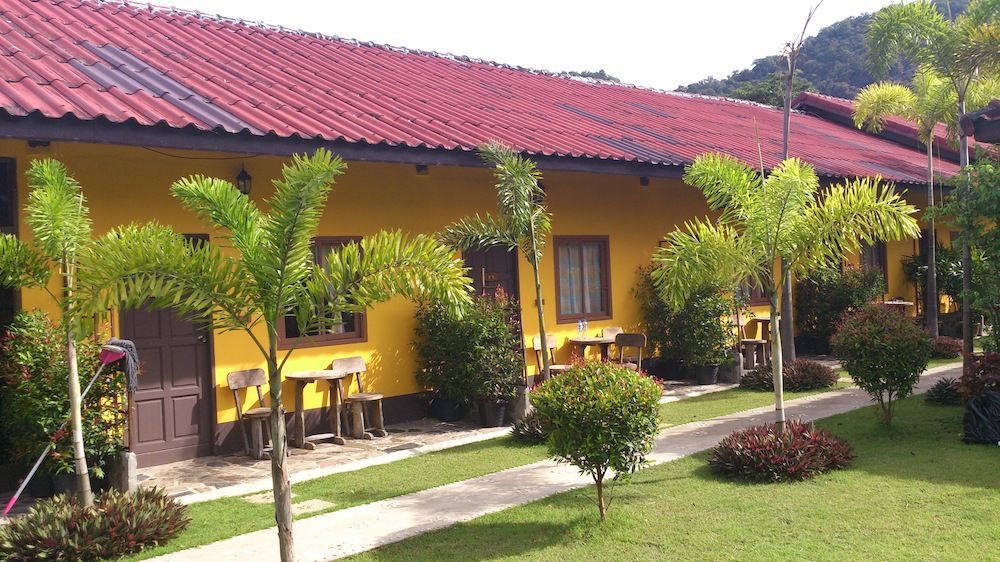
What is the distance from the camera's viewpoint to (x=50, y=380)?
273 inches

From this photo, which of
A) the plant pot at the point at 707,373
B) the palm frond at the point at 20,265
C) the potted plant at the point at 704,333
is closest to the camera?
the palm frond at the point at 20,265

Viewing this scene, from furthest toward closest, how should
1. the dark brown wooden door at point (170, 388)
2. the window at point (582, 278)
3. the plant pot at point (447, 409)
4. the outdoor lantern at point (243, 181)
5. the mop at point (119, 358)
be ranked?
the window at point (582, 278) < the plant pot at point (447, 409) < the outdoor lantern at point (243, 181) < the dark brown wooden door at point (170, 388) < the mop at point (119, 358)

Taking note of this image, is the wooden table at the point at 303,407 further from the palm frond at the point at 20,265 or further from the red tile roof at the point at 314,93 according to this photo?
the palm frond at the point at 20,265

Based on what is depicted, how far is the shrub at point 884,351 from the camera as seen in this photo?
8156mm

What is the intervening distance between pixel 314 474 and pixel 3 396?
2653 millimetres

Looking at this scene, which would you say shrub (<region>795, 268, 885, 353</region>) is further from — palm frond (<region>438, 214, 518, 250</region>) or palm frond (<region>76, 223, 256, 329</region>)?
palm frond (<region>76, 223, 256, 329</region>)

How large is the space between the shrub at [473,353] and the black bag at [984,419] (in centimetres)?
459

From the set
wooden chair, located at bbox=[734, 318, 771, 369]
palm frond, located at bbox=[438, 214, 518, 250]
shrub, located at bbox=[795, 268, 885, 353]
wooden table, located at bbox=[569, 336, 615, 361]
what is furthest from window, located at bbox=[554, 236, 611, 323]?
shrub, located at bbox=[795, 268, 885, 353]

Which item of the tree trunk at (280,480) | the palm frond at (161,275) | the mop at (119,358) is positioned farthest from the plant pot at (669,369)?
the palm frond at (161,275)

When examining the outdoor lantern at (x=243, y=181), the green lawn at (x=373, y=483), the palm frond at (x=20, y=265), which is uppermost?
the outdoor lantern at (x=243, y=181)

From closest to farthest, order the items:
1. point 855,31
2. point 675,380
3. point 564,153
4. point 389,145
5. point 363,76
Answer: point 389,145 < point 564,153 < point 363,76 < point 675,380 < point 855,31

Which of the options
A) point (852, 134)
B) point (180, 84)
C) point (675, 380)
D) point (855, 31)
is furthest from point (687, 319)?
point (855, 31)

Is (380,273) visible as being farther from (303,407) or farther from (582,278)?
(582,278)

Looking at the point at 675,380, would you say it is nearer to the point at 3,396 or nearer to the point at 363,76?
the point at 363,76
